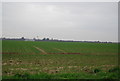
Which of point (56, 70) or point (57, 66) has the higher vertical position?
point (56, 70)

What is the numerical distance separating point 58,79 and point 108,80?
243 cm

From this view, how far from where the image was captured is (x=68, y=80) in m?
8.12

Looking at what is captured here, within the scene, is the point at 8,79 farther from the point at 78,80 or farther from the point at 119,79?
the point at 119,79

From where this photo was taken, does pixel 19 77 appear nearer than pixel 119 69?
Yes

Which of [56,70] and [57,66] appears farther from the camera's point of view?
[57,66]

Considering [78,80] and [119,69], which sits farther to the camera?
[119,69]

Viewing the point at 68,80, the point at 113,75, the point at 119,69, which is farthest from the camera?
the point at 119,69

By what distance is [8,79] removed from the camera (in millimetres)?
8227

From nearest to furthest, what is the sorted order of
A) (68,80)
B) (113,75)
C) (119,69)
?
(68,80), (113,75), (119,69)

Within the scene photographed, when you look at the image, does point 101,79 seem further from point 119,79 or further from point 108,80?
point 119,79

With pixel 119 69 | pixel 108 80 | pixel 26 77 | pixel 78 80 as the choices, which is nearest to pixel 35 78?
pixel 26 77

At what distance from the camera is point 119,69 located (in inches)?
386

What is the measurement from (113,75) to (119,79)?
69 centimetres

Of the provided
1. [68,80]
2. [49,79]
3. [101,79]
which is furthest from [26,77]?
[101,79]
